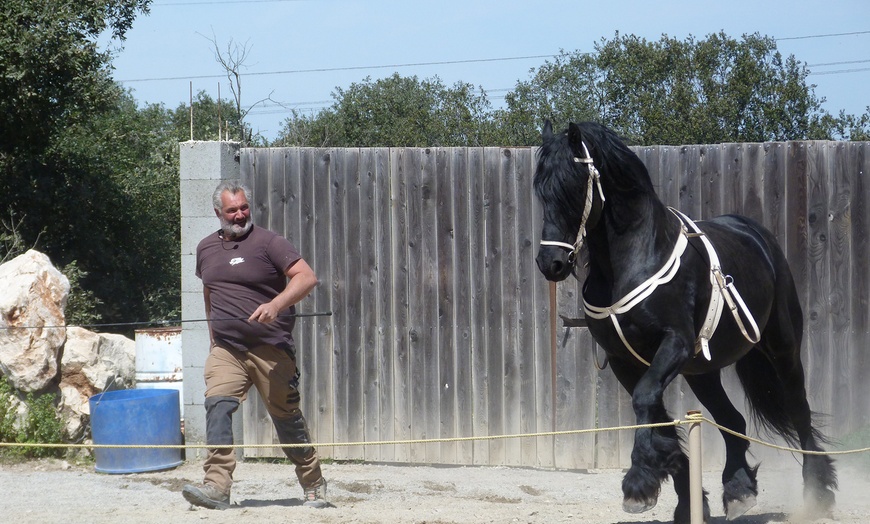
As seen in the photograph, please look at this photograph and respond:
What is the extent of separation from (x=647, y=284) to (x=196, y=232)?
3.97 m

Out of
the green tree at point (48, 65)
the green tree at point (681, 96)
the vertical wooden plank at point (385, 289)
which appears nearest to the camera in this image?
the vertical wooden plank at point (385, 289)

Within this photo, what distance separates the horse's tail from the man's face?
3136 mm

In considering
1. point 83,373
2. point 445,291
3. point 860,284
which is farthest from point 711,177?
point 83,373

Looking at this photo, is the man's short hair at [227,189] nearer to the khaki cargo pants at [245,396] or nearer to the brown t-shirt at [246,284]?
the brown t-shirt at [246,284]

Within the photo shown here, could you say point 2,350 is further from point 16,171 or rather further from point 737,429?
point 737,429

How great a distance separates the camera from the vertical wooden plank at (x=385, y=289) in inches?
275

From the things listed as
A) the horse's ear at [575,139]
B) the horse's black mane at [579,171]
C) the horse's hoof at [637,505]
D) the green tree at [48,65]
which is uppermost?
the green tree at [48,65]

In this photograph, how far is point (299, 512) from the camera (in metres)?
5.09

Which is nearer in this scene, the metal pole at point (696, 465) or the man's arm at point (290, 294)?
the metal pole at point (696, 465)

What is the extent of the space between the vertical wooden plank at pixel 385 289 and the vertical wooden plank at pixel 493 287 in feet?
2.30

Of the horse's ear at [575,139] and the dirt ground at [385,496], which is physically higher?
the horse's ear at [575,139]

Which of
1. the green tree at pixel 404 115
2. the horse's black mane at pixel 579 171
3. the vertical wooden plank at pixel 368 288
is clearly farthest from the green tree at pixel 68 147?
the green tree at pixel 404 115

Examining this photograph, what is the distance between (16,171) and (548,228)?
8.18 meters

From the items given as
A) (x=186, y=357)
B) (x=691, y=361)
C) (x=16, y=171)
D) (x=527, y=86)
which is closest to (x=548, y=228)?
(x=691, y=361)
